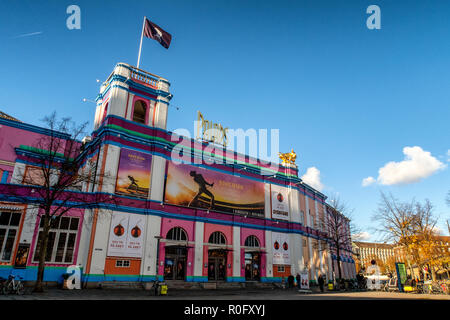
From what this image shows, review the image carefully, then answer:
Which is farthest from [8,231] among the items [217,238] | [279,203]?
[279,203]

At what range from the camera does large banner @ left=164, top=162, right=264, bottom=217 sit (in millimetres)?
30250

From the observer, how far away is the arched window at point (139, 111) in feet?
104

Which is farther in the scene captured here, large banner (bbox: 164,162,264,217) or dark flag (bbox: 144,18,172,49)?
dark flag (bbox: 144,18,172,49)

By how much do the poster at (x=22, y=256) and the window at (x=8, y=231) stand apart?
51 centimetres

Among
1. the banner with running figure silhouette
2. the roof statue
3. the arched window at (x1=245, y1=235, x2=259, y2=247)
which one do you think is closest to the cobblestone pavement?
the banner with running figure silhouette

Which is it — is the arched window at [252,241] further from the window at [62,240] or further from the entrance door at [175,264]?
the window at [62,240]

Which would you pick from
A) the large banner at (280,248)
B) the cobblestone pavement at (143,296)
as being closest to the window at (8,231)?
the cobblestone pavement at (143,296)

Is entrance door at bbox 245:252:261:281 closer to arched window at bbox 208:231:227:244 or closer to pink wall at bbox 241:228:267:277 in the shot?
pink wall at bbox 241:228:267:277

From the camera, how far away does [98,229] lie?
2470 cm

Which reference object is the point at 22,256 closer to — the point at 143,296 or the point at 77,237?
the point at 77,237

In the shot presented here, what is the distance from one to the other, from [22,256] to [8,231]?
7.23 ft

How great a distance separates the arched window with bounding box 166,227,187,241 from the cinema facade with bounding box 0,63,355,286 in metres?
0.10

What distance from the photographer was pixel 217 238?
106 ft
